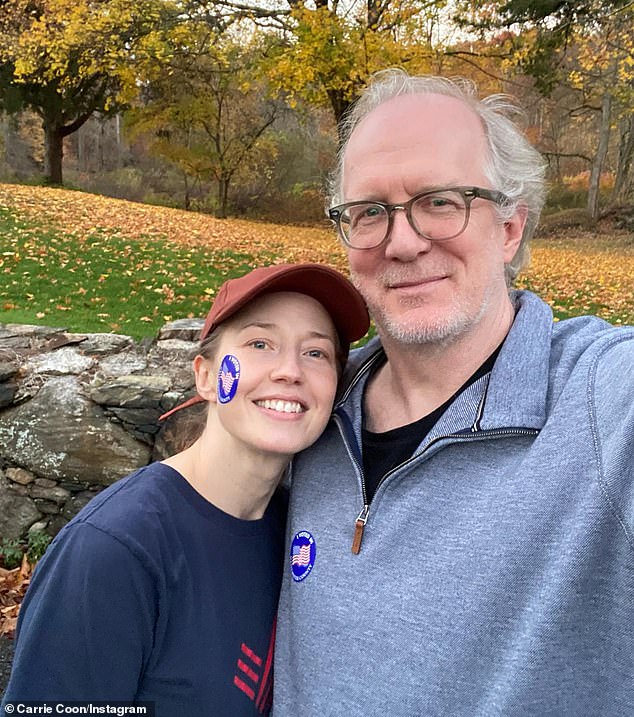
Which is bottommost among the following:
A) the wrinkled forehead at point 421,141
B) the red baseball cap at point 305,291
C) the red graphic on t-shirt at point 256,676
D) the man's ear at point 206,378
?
the red graphic on t-shirt at point 256,676

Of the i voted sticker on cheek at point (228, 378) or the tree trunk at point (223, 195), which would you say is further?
the tree trunk at point (223, 195)

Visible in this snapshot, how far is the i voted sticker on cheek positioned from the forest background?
2.69 meters

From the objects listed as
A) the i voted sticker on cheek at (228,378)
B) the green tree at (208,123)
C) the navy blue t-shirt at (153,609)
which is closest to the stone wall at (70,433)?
the i voted sticker on cheek at (228,378)

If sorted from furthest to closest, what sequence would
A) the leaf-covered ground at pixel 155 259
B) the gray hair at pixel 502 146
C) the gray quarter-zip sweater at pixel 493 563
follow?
the leaf-covered ground at pixel 155 259, the gray hair at pixel 502 146, the gray quarter-zip sweater at pixel 493 563

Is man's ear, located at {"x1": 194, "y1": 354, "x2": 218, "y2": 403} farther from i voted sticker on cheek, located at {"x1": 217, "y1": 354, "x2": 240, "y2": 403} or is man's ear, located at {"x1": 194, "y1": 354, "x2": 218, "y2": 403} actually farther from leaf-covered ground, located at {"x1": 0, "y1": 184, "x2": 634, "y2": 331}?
leaf-covered ground, located at {"x1": 0, "y1": 184, "x2": 634, "y2": 331}

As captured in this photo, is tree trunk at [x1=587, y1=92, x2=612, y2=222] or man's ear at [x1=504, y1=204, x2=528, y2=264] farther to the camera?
tree trunk at [x1=587, y1=92, x2=612, y2=222]

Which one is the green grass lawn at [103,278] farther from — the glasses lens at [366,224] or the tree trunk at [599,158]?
the tree trunk at [599,158]

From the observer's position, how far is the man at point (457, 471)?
1.36 m

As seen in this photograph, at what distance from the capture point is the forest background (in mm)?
10156

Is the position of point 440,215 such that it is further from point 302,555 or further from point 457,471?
point 302,555

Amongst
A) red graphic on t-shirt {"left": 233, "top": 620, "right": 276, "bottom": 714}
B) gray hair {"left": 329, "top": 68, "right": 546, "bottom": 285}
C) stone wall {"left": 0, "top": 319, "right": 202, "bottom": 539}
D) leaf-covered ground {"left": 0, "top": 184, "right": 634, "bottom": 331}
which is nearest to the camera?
red graphic on t-shirt {"left": 233, "top": 620, "right": 276, "bottom": 714}

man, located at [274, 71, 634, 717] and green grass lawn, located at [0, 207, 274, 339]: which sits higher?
man, located at [274, 71, 634, 717]

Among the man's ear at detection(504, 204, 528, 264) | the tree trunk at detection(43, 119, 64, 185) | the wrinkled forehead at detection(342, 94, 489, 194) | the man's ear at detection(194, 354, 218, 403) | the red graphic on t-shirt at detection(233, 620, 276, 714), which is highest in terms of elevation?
the tree trunk at detection(43, 119, 64, 185)

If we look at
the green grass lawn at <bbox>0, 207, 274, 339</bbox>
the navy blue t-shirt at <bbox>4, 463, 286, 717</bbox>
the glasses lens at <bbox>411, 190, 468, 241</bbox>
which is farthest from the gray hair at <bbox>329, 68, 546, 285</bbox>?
the green grass lawn at <bbox>0, 207, 274, 339</bbox>
